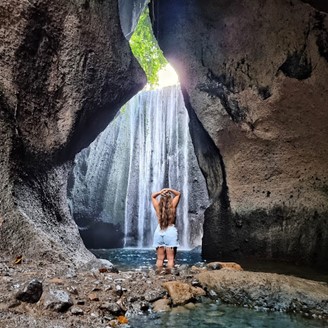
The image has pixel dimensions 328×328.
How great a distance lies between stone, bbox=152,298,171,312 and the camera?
12.2 feet

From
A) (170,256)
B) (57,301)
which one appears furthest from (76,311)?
(170,256)

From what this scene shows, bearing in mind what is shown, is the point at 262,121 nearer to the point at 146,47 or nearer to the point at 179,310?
the point at 179,310

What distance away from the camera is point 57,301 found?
3.21m

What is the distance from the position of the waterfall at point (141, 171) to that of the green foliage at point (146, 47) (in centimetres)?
228

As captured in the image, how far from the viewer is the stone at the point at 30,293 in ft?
10.3

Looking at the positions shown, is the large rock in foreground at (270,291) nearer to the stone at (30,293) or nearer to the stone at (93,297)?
the stone at (93,297)

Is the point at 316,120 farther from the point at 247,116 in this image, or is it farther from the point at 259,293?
the point at 259,293

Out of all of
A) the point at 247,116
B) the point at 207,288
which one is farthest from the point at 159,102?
→ the point at 207,288

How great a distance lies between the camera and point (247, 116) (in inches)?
336

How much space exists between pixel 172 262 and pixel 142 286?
1985 mm

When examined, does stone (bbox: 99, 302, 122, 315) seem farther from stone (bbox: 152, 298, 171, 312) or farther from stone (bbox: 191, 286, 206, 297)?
stone (bbox: 191, 286, 206, 297)

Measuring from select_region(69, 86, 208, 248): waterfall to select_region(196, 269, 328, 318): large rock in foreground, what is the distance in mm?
10621

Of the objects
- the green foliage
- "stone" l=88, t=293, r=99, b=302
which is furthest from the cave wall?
the green foliage

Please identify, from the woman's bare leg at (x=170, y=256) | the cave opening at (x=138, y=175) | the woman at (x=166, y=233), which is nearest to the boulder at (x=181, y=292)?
the woman's bare leg at (x=170, y=256)
